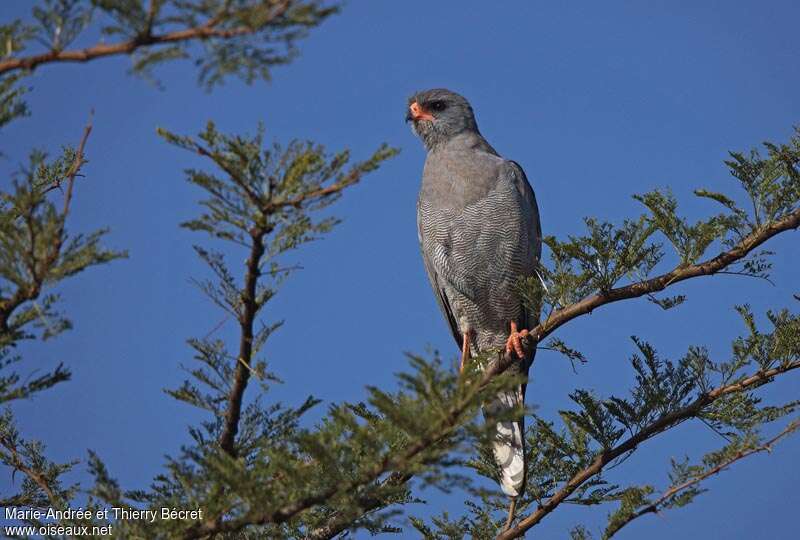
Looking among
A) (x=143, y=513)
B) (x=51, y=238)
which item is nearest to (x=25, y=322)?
(x=51, y=238)

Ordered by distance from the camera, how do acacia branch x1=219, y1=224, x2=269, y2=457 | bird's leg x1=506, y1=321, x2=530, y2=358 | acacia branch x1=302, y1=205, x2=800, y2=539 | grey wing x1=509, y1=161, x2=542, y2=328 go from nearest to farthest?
acacia branch x1=219, y1=224, x2=269, y2=457, acacia branch x1=302, y1=205, x2=800, y2=539, bird's leg x1=506, y1=321, x2=530, y2=358, grey wing x1=509, y1=161, x2=542, y2=328

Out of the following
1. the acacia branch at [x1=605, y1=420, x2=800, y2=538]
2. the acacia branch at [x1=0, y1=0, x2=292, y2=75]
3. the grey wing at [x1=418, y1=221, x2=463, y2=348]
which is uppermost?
the grey wing at [x1=418, y1=221, x2=463, y2=348]

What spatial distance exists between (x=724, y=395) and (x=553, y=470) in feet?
3.83

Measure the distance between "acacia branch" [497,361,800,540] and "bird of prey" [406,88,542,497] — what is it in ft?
4.38

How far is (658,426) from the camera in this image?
16.7 ft

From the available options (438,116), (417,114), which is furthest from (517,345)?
(417,114)

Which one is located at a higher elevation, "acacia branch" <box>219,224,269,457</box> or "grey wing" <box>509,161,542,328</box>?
"grey wing" <box>509,161,542,328</box>

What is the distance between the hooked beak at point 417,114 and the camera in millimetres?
7888

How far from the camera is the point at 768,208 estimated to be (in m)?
4.64

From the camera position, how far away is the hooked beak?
7.89 meters

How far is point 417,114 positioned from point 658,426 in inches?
155

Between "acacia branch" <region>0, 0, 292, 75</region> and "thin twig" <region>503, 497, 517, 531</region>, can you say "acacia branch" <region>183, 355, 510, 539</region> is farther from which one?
"thin twig" <region>503, 497, 517, 531</region>

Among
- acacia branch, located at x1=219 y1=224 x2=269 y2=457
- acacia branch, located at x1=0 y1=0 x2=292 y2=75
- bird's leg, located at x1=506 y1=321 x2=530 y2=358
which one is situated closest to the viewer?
acacia branch, located at x1=0 y1=0 x2=292 y2=75

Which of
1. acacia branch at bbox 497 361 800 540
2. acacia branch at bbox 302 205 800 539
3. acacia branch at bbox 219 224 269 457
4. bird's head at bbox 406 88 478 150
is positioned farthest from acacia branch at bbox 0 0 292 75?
bird's head at bbox 406 88 478 150
